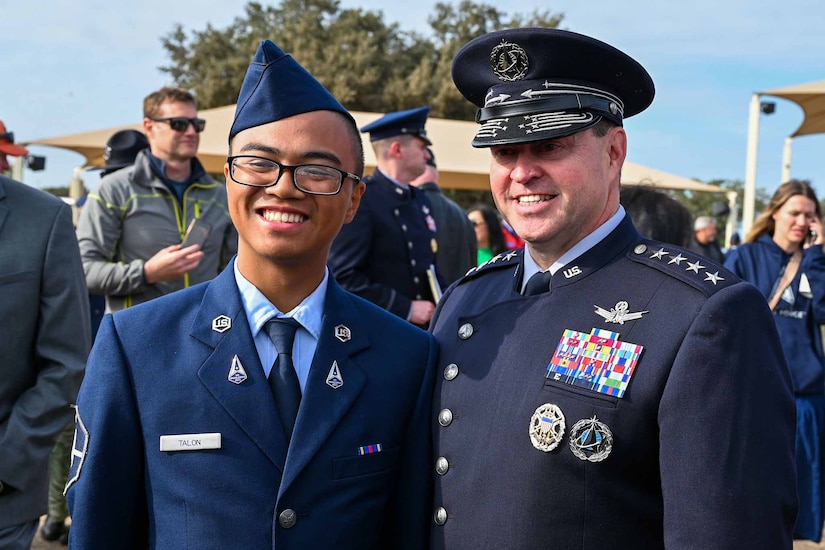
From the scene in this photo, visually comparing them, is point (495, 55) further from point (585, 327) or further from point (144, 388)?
point (144, 388)

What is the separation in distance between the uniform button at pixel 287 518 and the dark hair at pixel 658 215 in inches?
89.0

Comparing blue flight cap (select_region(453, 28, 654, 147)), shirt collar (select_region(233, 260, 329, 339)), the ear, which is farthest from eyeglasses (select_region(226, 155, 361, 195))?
blue flight cap (select_region(453, 28, 654, 147))

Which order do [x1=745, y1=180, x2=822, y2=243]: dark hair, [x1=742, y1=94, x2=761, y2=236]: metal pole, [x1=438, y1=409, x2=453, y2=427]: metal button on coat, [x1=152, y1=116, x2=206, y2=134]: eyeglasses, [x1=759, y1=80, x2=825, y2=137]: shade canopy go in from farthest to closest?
1. [x1=742, y1=94, x2=761, y2=236]: metal pole
2. [x1=759, y1=80, x2=825, y2=137]: shade canopy
3. [x1=745, y1=180, x2=822, y2=243]: dark hair
4. [x1=152, y1=116, x2=206, y2=134]: eyeglasses
5. [x1=438, y1=409, x2=453, y2=427]: metal button on coat

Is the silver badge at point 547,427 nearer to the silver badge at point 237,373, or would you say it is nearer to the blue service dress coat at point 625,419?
the blue service dress coat at point 625,419

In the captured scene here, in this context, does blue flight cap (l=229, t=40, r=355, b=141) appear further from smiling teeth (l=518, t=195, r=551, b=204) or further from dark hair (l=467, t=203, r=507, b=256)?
dark hair (l=467, t=203, r=507, b=256)

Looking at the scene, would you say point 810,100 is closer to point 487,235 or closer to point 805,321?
point 487,235

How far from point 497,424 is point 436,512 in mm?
265

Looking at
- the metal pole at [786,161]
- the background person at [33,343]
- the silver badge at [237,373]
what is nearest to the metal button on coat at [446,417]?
the silver badge at [237,373]

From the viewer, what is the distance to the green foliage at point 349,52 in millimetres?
24453

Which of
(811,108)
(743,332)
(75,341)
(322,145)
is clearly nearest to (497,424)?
(743,332)

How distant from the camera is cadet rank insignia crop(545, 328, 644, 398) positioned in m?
1.79

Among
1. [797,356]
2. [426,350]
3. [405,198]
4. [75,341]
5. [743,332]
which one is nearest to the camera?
[743,332]

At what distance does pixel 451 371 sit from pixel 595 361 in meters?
0.38

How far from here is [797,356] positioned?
5.10 meters
